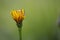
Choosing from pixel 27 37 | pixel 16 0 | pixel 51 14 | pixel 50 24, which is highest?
pixel 16 0

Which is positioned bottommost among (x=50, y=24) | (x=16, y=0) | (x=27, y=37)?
(x=27, y=37)

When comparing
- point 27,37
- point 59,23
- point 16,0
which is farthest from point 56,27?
point 16,0

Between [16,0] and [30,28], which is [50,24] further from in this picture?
[16,0]

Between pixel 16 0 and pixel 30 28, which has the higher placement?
pixel 16 0

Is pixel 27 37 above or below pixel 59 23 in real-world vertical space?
below

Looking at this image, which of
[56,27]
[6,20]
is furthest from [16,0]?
[56,27]

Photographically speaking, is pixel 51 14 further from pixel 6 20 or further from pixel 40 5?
pixel 6 20
